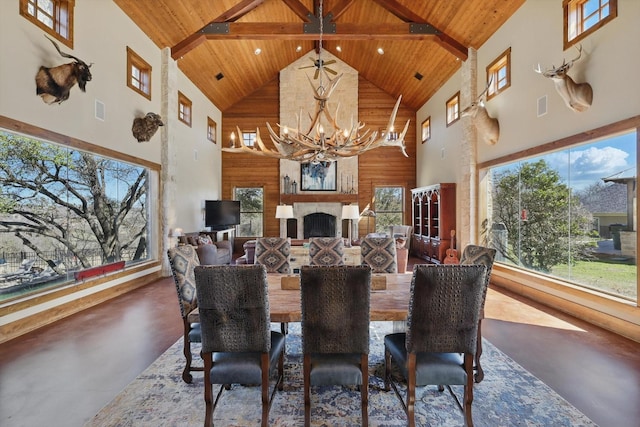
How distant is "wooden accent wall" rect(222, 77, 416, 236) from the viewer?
31.9ft

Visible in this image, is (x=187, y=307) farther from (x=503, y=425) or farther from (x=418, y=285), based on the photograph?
(x=503, y=425)

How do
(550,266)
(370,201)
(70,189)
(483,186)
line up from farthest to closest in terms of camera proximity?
1. (370,201)
2. (483,186)
3. (550,266)
4. (70,189)

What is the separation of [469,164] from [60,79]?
21.7 feet

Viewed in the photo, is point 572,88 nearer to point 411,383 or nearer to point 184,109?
point 411,383

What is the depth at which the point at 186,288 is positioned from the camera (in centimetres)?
233

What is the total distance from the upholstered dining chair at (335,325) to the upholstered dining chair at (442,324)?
0.26 meters

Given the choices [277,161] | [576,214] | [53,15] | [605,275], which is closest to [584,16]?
[576,214]

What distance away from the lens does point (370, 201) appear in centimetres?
970

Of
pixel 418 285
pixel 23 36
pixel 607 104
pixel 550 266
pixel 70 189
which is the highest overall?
pixel 23 36

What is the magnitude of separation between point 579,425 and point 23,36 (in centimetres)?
584

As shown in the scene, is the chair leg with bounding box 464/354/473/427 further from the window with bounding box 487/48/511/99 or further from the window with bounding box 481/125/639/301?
the window with bounding box 487/48/511/99

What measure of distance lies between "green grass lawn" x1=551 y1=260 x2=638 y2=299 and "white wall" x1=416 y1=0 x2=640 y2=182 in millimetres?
1629

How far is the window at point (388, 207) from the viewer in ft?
31.9

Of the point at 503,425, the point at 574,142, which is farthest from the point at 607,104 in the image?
the point at 503,425
